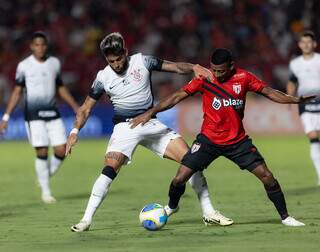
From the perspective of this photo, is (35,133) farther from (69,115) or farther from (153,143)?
(69,115)

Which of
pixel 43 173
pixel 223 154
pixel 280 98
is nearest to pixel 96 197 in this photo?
pixel 223 154

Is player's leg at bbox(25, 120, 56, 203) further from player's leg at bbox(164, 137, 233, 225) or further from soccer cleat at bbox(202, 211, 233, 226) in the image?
soccer cleat at bbox(202, 211, 233, 226)

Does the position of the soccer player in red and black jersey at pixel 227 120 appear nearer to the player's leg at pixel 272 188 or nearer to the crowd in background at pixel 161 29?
the player's leg at pixel 272 188

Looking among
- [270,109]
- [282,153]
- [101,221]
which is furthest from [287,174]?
[270,109]

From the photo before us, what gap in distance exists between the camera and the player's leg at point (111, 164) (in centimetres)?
1055

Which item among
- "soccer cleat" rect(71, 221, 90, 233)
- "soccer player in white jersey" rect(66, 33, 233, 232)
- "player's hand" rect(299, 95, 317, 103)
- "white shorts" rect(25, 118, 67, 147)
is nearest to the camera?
"player's hand" rect(299, 95, 317, 103)

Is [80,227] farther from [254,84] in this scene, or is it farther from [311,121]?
[311,121]

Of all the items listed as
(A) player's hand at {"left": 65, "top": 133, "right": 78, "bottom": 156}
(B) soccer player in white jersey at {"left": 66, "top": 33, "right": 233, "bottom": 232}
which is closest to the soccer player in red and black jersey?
(B) soccer player in white jersey at {"left": 66, "top": 33, "right": 233, "bottom": 232}

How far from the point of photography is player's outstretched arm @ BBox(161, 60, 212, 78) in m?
10.5

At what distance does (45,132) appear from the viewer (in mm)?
14539

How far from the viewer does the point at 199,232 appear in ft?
33.8

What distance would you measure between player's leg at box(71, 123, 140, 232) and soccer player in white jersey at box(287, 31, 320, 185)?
5221mm

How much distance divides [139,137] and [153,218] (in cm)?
106

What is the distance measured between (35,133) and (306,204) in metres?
4.22
